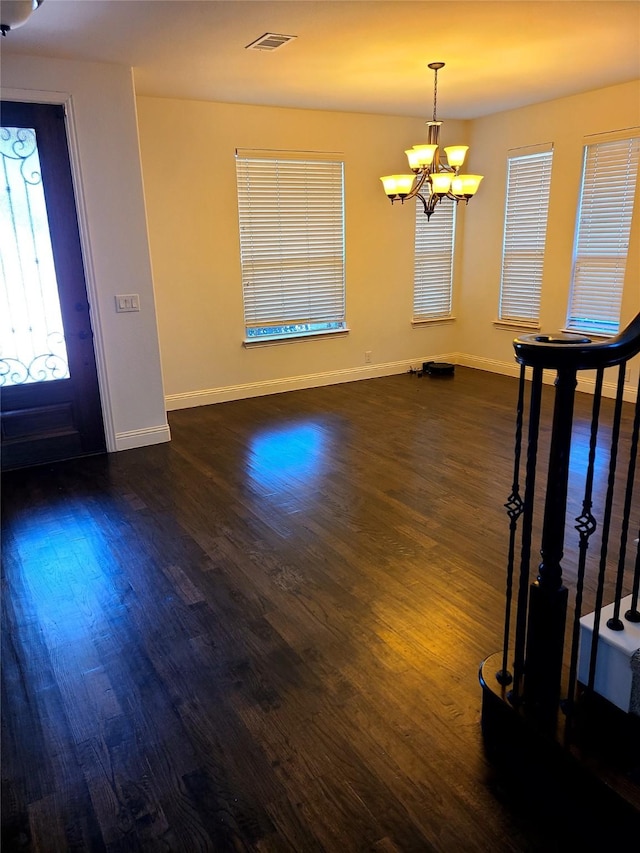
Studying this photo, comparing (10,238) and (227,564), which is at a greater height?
(10,238)

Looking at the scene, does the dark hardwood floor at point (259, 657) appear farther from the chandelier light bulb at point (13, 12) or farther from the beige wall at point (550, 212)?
the beige wall at point (550, 212)

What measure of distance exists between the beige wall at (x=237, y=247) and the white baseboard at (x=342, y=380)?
0.6 inches

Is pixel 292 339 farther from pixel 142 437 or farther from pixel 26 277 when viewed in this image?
pixel 26 277

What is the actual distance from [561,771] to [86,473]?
3.60 metres

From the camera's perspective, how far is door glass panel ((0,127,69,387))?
13.0 ft

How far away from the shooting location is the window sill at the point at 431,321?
703cm

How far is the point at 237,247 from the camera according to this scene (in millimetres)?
5672

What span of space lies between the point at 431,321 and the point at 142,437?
3.91m

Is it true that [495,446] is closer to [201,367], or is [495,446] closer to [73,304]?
[201,367]

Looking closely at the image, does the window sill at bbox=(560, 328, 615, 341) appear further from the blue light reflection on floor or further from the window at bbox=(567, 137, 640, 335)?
the blue light reflection on floor

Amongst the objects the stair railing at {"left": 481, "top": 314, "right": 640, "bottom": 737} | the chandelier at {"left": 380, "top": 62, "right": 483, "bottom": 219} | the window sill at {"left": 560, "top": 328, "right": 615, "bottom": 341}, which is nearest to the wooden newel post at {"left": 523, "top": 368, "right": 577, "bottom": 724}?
the stair railing at {"left": 481, "top": 314, "right": 640, "bottom": 737}

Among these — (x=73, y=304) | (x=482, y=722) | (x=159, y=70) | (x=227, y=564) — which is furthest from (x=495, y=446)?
(x=159, y=70)

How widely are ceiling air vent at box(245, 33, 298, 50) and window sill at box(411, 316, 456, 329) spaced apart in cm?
375

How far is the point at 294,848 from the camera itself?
1.55 m
